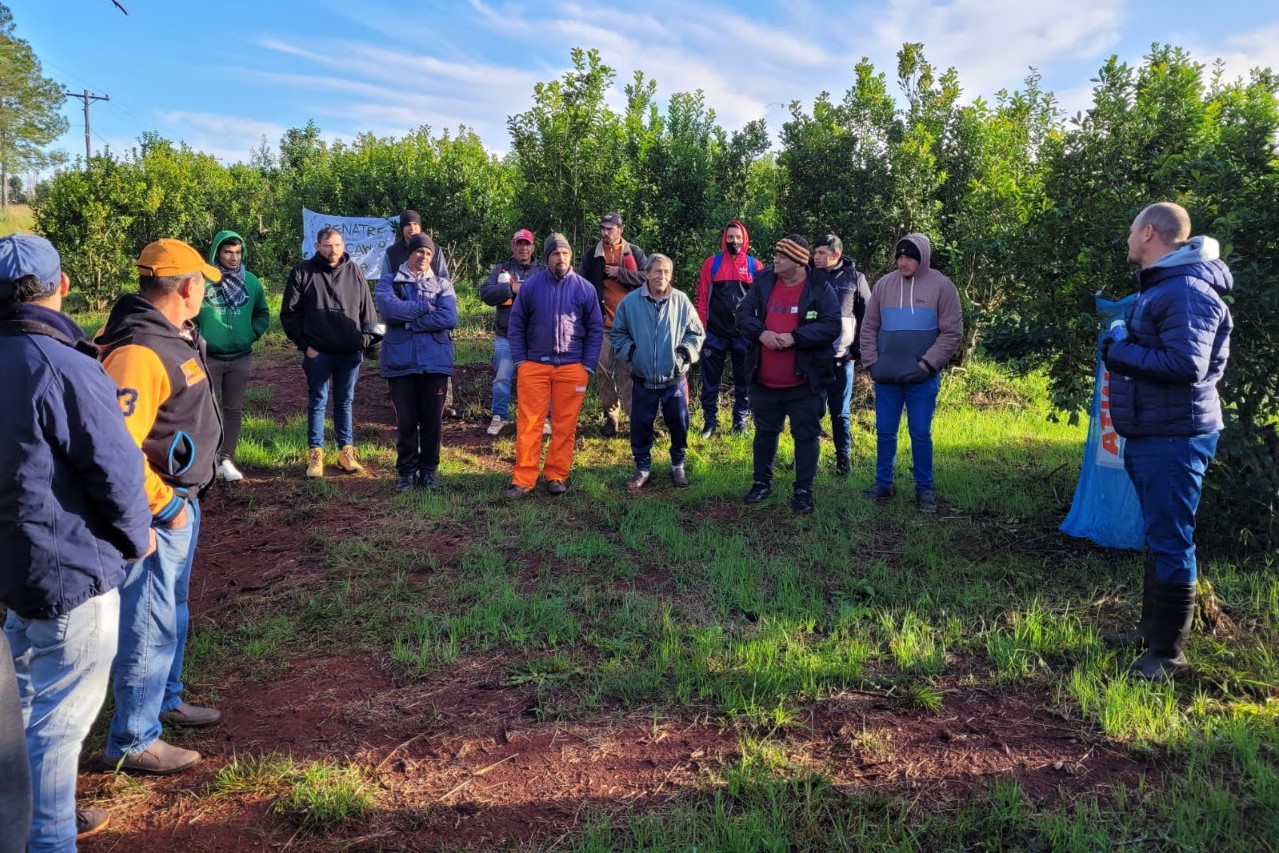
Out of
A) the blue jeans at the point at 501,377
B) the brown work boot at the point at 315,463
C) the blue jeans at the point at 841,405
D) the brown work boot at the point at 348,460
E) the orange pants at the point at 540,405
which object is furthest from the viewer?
the blue jeans at the point at 501,377

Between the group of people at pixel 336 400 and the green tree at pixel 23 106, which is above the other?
the green tree at pixel 23 106

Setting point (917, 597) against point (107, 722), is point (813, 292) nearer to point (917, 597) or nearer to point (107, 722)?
point (917, 597)

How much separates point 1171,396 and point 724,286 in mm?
4875

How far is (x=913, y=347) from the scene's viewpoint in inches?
239

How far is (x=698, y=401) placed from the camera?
9086 mm

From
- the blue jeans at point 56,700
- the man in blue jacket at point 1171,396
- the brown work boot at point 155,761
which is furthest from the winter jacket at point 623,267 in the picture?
the blue jeans at point 56,700

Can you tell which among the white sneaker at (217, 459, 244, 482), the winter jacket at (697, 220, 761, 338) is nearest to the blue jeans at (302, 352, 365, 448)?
the white sneaker at (217, 459, 244, 482)

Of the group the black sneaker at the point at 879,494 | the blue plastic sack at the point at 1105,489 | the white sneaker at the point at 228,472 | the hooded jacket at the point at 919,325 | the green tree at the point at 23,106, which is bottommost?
the white sneaker at the point at 228,472

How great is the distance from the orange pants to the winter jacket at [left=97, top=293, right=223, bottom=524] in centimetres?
337

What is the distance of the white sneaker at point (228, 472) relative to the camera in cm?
670

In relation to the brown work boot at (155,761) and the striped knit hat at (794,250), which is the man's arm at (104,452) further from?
the striped knit hat at (794,250)

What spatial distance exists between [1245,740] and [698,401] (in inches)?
252

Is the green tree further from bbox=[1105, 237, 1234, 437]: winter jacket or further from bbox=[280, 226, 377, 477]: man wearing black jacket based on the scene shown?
bbox=[1105, 237, 1234, 437]: winter jacket

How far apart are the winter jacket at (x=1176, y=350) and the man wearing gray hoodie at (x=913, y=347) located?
2.26 metres
